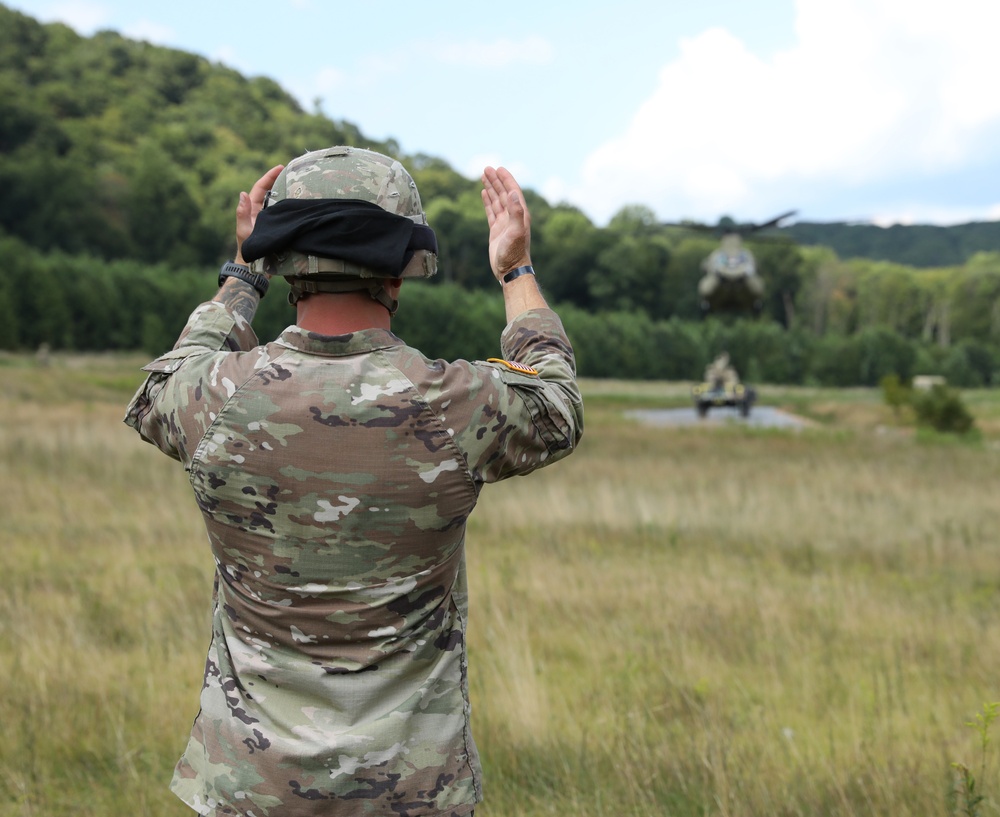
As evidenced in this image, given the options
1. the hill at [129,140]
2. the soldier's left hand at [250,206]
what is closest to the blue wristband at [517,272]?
the soldier's left hand at [250,206]

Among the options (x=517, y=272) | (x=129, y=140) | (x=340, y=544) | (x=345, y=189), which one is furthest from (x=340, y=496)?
(x=129, y=140)

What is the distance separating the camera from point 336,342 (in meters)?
1.90

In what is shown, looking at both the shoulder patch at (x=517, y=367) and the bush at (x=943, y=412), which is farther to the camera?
the bush at (x=943, y=412)

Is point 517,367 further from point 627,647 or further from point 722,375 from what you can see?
point 722,375

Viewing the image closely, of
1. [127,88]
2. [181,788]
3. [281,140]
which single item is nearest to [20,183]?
[281,140]

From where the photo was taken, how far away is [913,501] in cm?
1316

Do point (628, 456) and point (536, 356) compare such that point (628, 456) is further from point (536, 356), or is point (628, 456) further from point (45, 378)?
point (45, 378)

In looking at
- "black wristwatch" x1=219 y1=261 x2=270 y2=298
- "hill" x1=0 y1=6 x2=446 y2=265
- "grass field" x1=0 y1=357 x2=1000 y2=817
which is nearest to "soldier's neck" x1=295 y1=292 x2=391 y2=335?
"black wristwatch" x1=219 y1=261 x2=270 y2=298

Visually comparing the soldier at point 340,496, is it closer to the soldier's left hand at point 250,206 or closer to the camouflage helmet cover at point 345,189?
the camouflage helmet cover at point 345,189

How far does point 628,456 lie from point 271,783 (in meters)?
18.1

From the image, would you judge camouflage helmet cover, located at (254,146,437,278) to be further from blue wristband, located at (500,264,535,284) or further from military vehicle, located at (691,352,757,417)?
military vehicle, located at (691,352,757,417)

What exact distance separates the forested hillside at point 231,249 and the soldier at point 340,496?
103ft

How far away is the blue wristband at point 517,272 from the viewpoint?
2252 mm

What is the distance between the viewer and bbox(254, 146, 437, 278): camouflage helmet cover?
1888 millimetres
